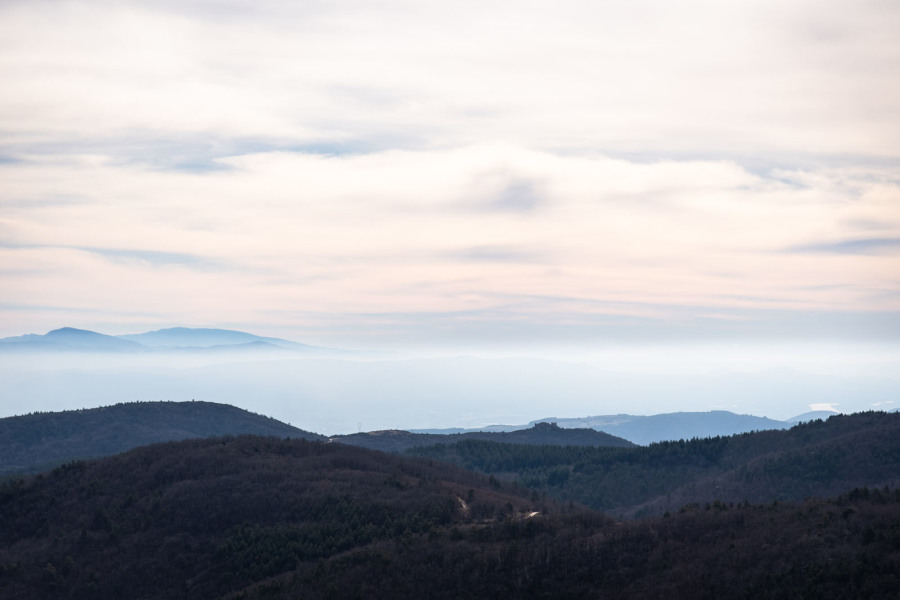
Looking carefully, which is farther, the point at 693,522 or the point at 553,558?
the point at 693,522

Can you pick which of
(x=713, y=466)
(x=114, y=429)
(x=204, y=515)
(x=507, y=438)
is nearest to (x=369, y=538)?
(x=204, y=515)

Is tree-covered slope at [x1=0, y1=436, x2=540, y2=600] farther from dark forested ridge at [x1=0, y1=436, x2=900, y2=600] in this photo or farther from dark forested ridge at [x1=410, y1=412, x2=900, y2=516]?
dark forested ridge at [x1=410, y1=412, x2=900, y2=516]

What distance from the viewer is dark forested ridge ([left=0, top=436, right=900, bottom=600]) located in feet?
88.6

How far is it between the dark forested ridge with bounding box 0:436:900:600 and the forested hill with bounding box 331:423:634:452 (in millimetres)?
54526

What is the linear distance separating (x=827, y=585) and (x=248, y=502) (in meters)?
33.8

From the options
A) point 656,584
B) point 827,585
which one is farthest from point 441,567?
point 827,585

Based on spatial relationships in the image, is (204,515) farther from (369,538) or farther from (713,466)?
(713,466)

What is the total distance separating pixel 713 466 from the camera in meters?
80.1

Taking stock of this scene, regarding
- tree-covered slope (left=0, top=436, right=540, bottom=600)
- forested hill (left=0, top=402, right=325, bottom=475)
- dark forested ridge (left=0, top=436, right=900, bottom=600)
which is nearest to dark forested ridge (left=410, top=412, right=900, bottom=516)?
dark forested ridge (left=0, top=436, right=900, bottom=600)

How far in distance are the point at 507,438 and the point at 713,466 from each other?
42261 mm

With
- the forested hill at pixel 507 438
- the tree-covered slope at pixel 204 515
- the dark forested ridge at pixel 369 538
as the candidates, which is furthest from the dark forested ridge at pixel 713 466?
the tree-covered slope at pixel 204 515

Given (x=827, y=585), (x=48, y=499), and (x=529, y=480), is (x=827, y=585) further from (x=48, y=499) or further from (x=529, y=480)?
(x=529, y=480)

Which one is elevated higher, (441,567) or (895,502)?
(895,502)

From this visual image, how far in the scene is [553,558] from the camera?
1216 inches
